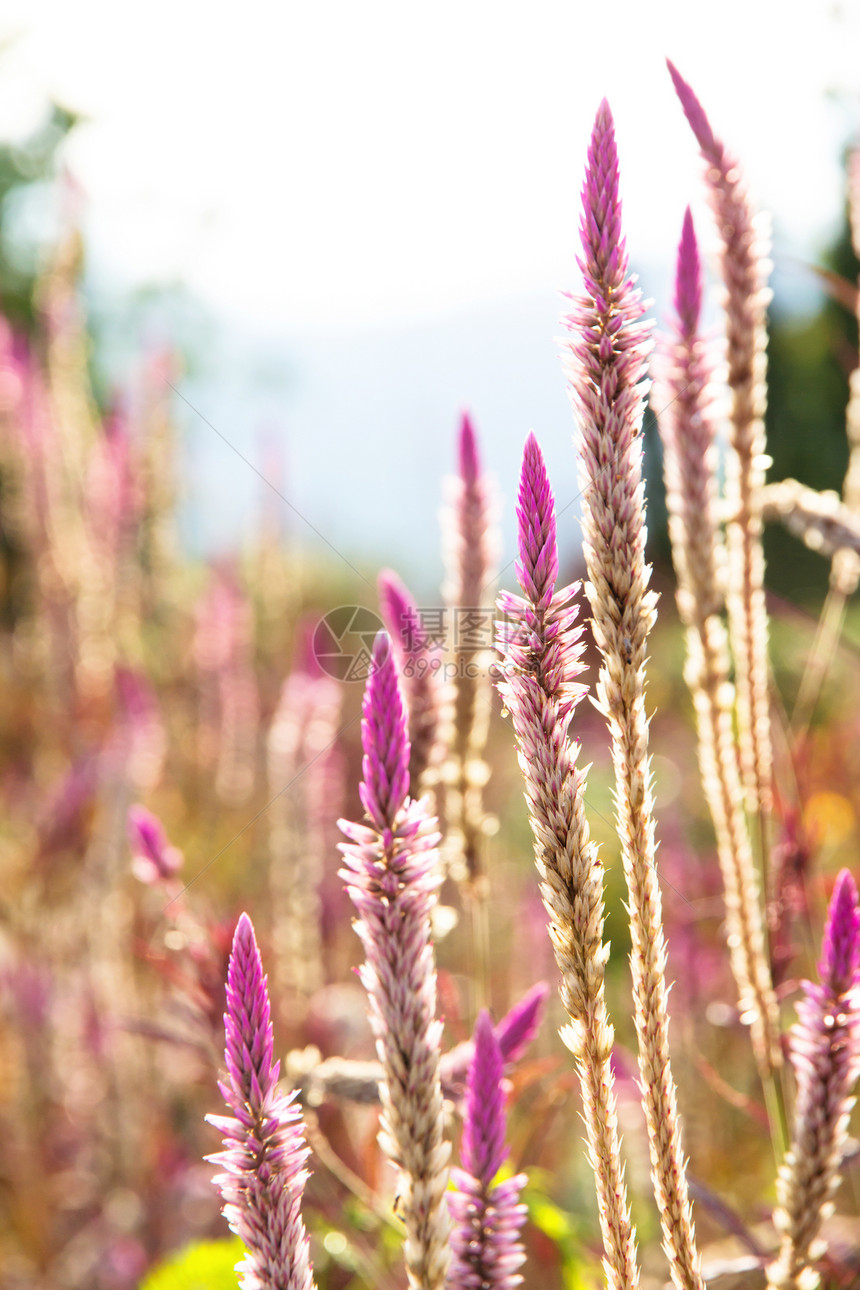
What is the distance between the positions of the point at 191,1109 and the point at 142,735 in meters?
1.30

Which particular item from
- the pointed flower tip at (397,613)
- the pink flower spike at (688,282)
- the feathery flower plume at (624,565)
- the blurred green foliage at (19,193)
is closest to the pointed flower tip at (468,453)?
the pointed flower tip at (397,613)

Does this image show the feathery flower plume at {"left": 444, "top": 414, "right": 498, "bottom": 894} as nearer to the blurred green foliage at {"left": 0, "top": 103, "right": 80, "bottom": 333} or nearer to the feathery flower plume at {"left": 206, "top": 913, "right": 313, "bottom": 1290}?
the feathery flower plume at {"left": 206, "top": 913, "right": 313, "bottom": 1290}

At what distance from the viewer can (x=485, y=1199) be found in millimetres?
612

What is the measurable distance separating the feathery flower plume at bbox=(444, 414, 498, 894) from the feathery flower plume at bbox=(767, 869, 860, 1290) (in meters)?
0.42

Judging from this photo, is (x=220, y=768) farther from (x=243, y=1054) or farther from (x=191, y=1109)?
(x=243, y=1054)

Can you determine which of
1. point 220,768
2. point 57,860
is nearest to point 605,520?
point 57,860

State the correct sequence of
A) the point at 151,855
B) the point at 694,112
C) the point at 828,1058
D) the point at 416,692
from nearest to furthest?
the point at 828,1058 < the point at 694,112 < the point at 416,692 < the point at 151,855

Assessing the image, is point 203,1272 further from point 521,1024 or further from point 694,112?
point 694,112

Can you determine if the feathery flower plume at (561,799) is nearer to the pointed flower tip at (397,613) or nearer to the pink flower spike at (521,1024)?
the pink flower spike at (521,1024)

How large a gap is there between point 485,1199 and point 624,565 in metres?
0.42

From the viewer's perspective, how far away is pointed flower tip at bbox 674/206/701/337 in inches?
32.7

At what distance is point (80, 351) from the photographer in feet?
9.70

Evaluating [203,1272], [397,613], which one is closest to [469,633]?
[397,613]

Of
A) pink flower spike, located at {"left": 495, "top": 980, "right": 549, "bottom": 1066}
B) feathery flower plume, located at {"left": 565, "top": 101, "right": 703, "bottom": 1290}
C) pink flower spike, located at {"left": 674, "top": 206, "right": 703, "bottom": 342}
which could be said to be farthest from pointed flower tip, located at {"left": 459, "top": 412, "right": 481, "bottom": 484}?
pink flower spike, located at {"left": 495, "top": 980, "right": 549, "bottom": 1066}
